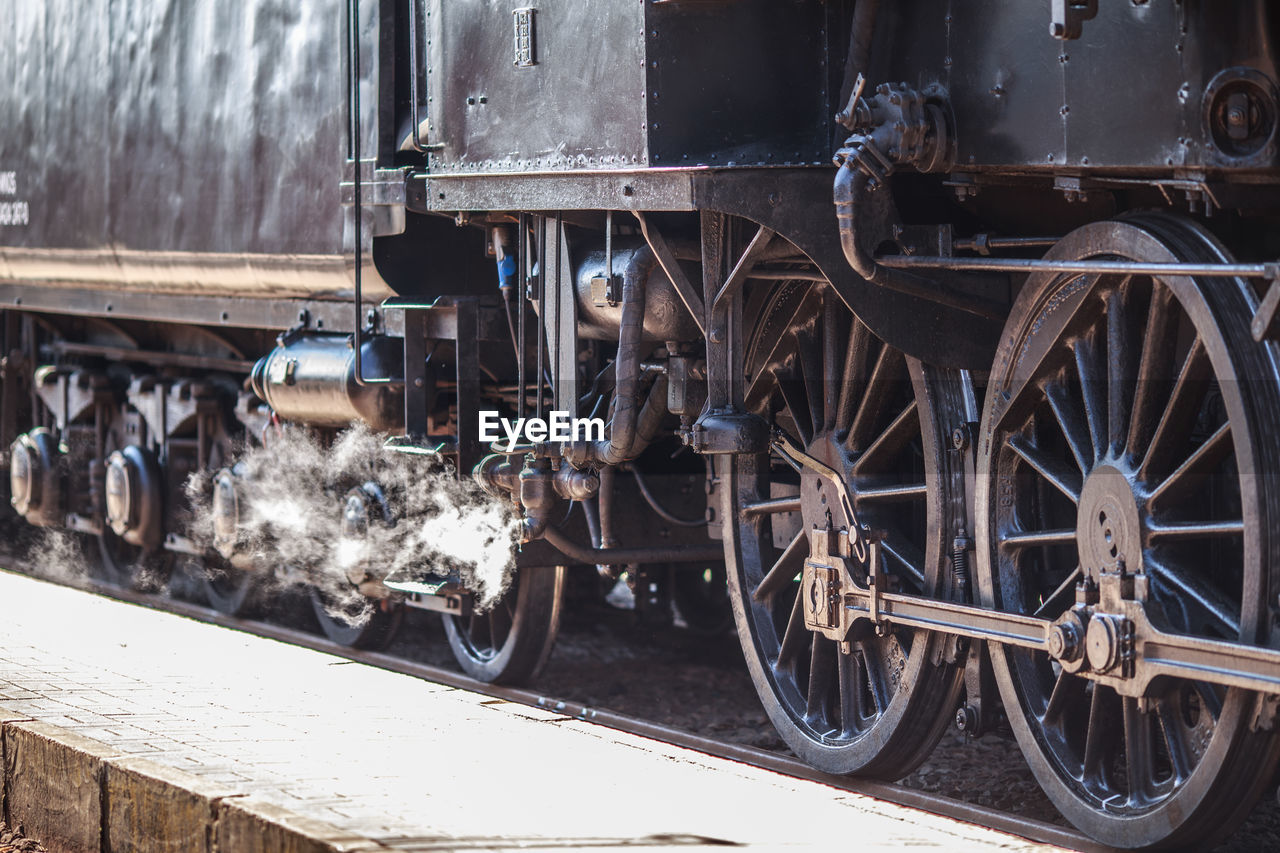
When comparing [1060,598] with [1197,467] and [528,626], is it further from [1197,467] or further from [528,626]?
[528,626]

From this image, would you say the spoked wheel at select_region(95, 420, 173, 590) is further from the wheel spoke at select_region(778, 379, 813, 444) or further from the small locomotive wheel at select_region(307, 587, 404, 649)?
the wheel spoke at select_region(778, 379, 813, 444)

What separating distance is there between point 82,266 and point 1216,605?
7753mm

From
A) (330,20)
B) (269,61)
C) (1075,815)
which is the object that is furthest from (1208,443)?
(269,61)

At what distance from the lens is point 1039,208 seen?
5.40 m

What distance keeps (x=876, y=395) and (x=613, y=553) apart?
175cm

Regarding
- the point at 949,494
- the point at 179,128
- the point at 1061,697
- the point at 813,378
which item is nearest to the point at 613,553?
the point at 813,378

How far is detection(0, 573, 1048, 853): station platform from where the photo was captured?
14.3ft

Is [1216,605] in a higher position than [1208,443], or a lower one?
lower

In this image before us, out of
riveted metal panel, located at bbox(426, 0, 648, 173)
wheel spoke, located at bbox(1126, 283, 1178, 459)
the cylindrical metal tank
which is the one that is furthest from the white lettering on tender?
wheel spoke, located at bbox(1126, 283, 1178, 459)

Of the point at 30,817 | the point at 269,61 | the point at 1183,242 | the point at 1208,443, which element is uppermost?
the point at 269,61

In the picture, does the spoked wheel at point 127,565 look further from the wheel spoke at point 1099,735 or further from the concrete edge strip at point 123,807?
the wheel spoke at point 1099,735

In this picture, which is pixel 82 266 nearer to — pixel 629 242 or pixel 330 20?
pixel 330 20

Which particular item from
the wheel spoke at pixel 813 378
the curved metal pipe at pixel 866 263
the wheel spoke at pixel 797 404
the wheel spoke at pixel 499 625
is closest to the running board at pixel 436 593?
the wheel spoke at pixel 499 625

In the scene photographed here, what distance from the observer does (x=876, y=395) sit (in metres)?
5.92
